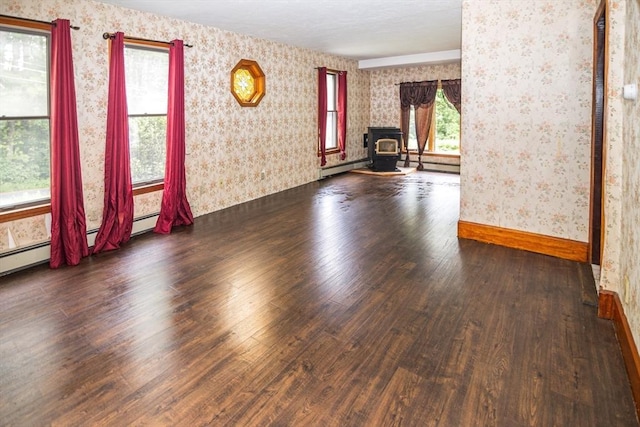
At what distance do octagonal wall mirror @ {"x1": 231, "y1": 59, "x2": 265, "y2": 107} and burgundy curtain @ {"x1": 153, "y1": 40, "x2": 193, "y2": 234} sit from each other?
1.21 m

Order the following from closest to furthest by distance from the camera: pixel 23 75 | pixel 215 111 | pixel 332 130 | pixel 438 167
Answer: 1. pixel 23 75
2. pixel 215 111
3. pixel 332 130
4. pixel 438 167

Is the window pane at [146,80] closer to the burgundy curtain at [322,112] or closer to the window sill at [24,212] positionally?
the window sill at [24,212]

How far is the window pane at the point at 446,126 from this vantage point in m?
10.1

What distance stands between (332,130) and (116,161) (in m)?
5.74

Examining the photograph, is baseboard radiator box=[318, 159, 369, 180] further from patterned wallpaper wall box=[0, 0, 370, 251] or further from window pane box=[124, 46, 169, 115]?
window pane box=[124, 46, 169, 115]

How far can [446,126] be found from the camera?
33.6 feet

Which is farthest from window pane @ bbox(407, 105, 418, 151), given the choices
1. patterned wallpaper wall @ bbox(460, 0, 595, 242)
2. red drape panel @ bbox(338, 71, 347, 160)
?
patterned wallpaper wall @ bbox(460, 0, 595, 242)

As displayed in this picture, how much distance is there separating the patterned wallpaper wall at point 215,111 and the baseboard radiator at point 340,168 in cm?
16

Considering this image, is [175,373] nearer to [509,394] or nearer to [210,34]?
[509,394]

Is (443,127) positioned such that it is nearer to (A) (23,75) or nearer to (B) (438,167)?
(B) (438,167)

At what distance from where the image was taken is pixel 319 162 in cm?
906

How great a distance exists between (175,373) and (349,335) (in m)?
1.07

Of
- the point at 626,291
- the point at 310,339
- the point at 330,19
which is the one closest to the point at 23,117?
the point at 310,339

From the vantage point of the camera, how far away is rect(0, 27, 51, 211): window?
3912 mm
